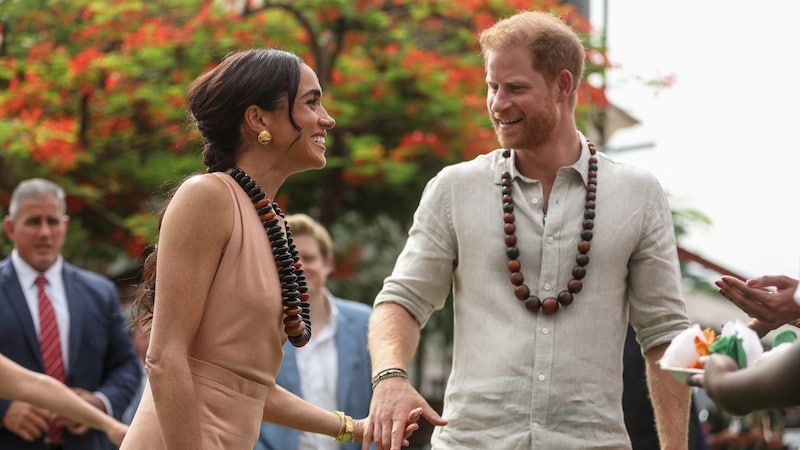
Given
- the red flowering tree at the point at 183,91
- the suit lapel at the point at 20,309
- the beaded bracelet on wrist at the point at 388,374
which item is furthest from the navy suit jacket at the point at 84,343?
the red flowering tree at the point at 183,91

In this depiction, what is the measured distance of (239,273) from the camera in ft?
10.7

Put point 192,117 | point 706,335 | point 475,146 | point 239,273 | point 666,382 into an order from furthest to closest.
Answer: point 475,146, point 666,382, point 192,117, point 239,273, point 706,335

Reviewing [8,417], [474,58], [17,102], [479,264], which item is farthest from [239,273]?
[474,58]

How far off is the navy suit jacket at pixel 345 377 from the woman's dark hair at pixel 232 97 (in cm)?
269

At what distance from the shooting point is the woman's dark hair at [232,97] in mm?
3424

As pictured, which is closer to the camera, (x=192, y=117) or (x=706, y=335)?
(x=706, y=335)

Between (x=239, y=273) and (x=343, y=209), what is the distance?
1002cm

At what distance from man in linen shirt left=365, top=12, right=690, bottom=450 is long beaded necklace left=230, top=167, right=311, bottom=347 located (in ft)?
1.56

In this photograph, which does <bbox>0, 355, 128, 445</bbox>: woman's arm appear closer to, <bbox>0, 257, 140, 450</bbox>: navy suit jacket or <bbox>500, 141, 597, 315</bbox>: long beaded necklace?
<bbox>0, 257, 140, 450</bbox>: navy suit jacket

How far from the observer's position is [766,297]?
11.1 ft

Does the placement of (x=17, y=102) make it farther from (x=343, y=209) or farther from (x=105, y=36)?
(x=343, y=209)

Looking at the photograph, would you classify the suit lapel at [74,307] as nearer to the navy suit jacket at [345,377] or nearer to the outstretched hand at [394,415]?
the navy suit jacket at [345,377]

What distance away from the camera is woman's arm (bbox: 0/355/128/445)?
4.48 meters

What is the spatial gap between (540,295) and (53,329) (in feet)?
12.0
